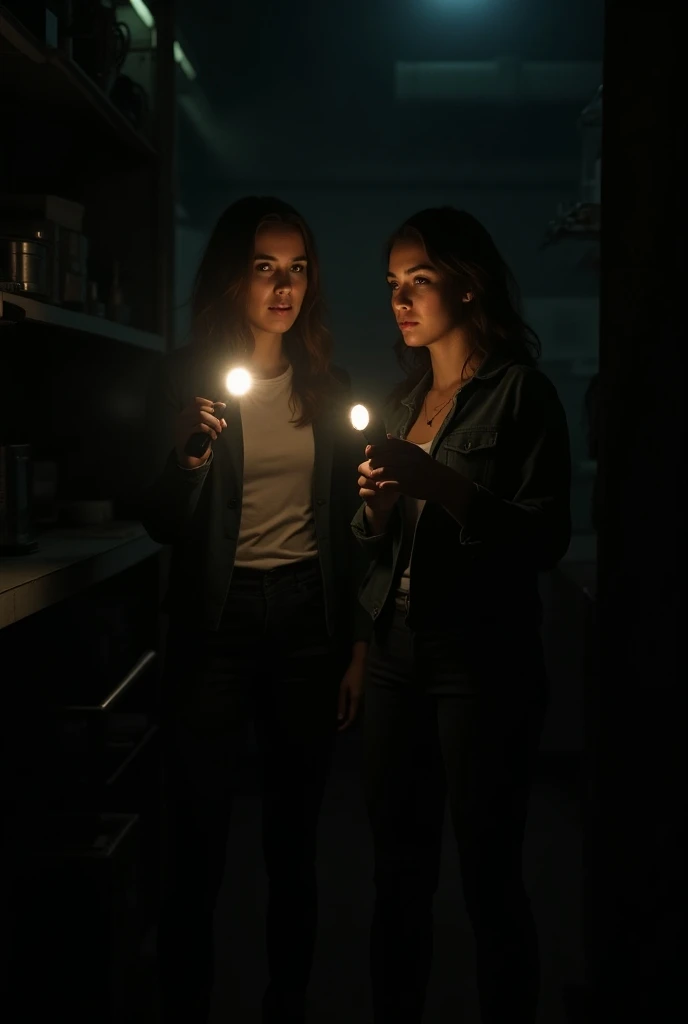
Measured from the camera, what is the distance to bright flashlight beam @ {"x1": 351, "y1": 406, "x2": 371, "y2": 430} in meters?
1.63

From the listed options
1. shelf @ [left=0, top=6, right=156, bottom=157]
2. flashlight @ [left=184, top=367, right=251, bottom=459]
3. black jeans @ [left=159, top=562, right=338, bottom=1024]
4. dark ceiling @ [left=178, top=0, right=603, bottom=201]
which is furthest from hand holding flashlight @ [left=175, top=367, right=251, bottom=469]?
dark ceiling @ [left=178, top=0, right=603, bottom=201]

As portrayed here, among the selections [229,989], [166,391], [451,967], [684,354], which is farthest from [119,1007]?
[684,354]

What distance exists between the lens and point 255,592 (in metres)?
1.90

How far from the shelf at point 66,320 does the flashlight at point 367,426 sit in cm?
62

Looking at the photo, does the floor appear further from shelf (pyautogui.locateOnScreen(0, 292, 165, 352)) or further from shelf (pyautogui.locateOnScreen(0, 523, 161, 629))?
shelf (pyautogui.locateOnScreen(0, 292, 165, 352))

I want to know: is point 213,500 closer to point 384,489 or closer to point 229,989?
point 384,489

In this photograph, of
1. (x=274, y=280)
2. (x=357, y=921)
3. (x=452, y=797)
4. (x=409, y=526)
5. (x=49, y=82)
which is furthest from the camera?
(x=357, y=921)

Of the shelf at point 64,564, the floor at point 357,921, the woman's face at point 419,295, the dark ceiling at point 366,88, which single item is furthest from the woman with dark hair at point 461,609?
the dark ceiling at point 366,88

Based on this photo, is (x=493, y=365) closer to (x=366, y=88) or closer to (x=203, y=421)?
(x=203, y=421)

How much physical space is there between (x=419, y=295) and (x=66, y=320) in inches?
29.3

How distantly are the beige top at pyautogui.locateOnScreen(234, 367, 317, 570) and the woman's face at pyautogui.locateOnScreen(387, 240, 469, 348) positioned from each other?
317 mm

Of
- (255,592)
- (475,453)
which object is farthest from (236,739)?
(475,453)

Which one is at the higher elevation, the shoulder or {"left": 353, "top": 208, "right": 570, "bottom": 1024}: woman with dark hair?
the shoulder

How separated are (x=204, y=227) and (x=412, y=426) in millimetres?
3489
